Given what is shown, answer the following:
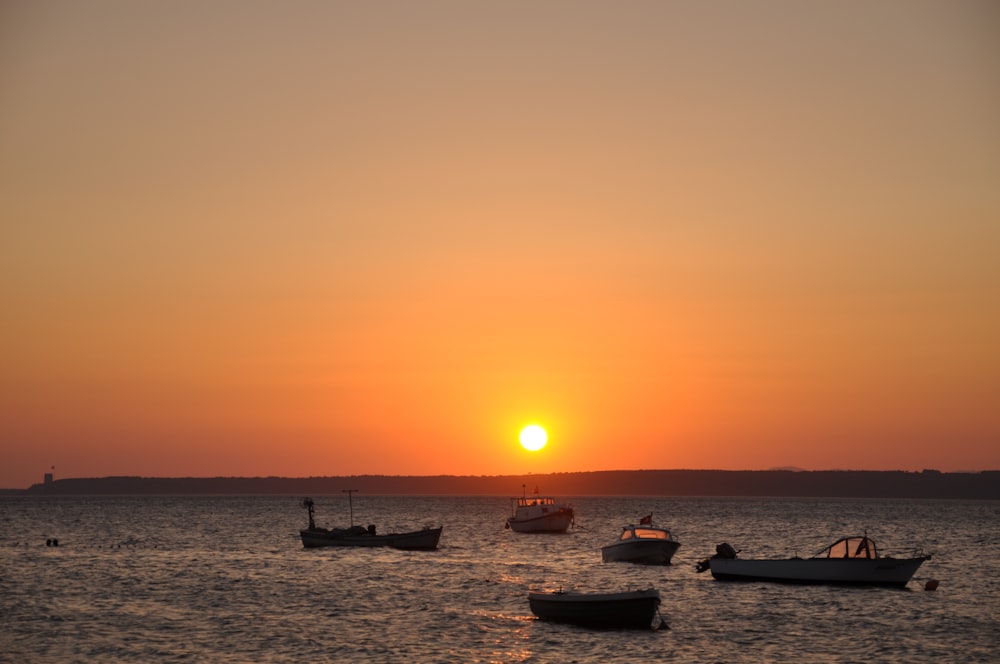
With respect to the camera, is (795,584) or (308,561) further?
(308,561)

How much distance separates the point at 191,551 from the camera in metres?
111

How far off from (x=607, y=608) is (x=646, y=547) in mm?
37124

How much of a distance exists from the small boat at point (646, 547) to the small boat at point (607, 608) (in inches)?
1364

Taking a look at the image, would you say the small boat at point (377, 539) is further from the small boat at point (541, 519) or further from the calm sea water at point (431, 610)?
the small boat at point (541, 519)

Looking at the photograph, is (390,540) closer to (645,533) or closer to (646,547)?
(645,533)

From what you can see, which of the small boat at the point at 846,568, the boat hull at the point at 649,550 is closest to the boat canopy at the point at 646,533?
the boat hull at the point at 649,550

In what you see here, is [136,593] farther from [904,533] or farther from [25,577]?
[904,533]

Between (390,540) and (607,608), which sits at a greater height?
(390,540)

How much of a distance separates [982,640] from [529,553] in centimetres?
5851

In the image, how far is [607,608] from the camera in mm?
52688

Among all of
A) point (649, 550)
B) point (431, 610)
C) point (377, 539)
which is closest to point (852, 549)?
point (649, 550)

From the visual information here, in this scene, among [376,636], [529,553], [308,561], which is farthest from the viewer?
[529,553]

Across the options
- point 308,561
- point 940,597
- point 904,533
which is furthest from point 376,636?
point 904,533

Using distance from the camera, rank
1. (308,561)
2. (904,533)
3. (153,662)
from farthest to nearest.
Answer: (904,533)
(308,561)
(153,662)
